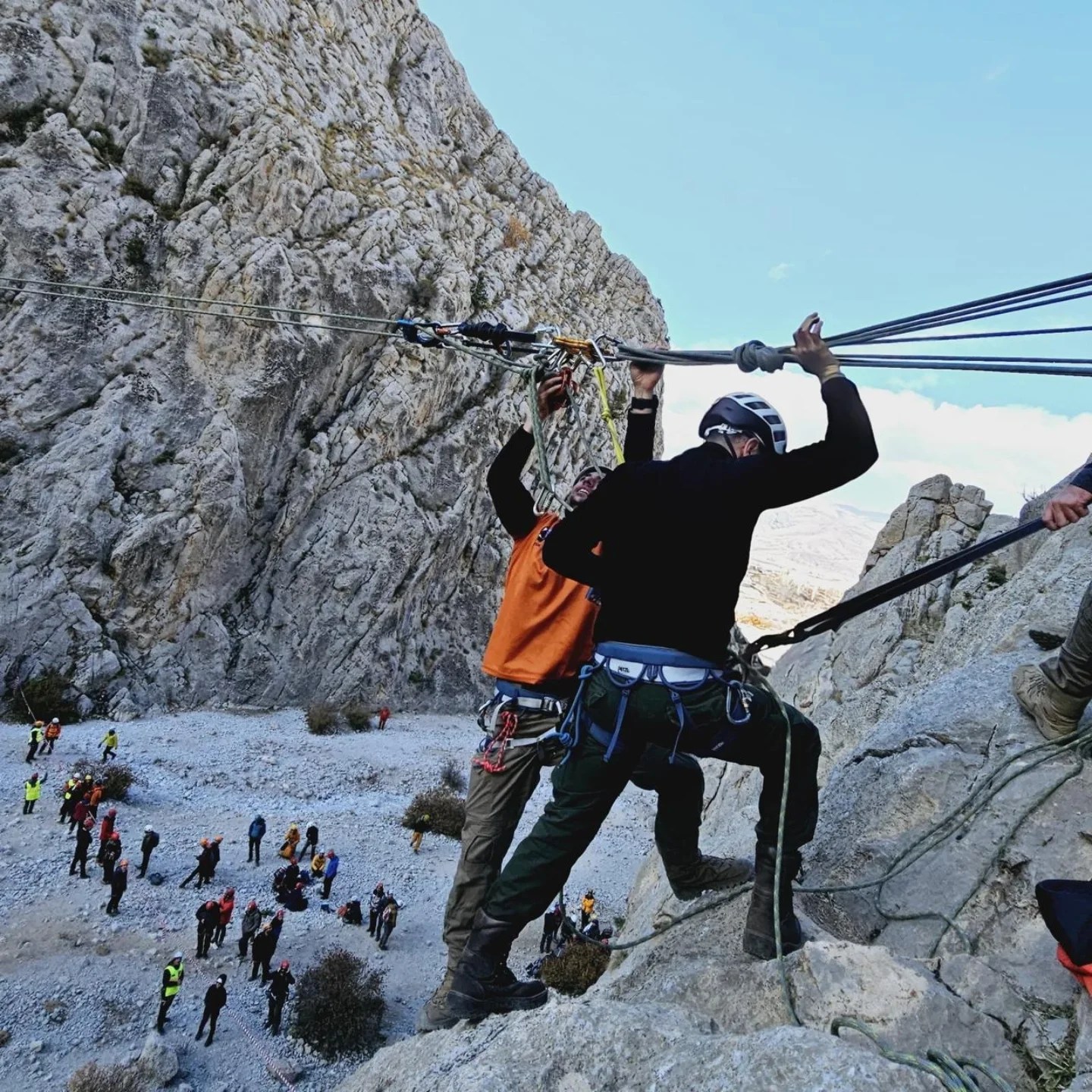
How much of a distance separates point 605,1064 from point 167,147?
129 feet

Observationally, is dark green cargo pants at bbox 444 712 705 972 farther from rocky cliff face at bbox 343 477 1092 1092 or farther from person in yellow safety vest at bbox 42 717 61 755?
person in yellow safety vest at bbox 42 717 61 755

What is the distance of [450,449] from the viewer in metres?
37.4

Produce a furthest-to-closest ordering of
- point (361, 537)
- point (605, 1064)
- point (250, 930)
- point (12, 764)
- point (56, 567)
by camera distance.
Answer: point (361, 537) → point (56, 567) → point (12, 764) → point (250, 930) → point (605, 1064)

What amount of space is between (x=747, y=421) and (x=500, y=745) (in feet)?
6.96

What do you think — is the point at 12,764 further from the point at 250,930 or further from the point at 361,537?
the point at 361,537

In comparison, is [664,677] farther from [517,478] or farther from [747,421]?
[517,478]

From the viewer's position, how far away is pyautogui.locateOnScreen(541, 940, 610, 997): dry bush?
48.7ft

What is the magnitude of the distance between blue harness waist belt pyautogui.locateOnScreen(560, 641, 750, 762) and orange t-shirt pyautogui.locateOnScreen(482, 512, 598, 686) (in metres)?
0.84

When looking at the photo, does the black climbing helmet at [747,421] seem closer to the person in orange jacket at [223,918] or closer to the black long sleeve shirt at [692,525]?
the black long sleeve shirt at [692,525]

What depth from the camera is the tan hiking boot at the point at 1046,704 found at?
14.1 ft

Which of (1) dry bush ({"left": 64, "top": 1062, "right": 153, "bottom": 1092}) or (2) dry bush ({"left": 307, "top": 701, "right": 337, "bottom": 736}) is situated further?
(2) dry bush ({"left": 307, "top": 701, "right": 337, "bottom": 736})

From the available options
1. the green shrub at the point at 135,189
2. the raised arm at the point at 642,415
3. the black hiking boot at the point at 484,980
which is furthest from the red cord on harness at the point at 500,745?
the green shrub at the point at 135,189

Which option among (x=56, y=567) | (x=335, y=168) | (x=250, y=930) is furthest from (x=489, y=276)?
(x=250, y=930)

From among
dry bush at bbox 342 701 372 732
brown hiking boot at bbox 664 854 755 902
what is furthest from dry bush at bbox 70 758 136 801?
brown hiking boot at bbox 664 854 755 902
